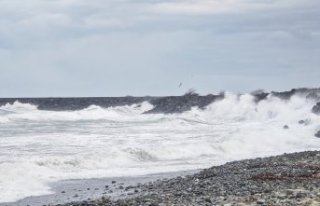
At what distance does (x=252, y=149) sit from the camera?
33062mm

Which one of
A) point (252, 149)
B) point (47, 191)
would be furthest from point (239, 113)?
point (47, 191)

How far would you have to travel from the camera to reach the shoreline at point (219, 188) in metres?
13.4

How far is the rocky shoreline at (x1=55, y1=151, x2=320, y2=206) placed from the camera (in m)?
13.2

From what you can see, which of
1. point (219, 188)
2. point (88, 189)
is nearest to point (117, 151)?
point (88, 189)

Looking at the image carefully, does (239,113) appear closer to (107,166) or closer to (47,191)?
(107,166)

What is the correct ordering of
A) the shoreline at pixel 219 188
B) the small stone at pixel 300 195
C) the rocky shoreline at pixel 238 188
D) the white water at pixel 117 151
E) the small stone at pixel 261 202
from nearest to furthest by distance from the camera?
the small stone at pixel 261 202, the small stone at pixel 300 195, the rocky shoreline at pixel 238 188, the shoreline at pixel 219 188, the white water at pixel 117 151

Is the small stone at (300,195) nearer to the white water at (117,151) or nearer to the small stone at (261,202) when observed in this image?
the small stone at (261,202)

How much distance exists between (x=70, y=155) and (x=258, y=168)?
886 cm

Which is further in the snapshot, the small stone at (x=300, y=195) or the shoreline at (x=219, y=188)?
the shoreline at (x=219, y=188)

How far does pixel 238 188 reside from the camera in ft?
50.0

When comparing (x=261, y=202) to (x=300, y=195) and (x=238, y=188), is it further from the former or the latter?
(x=238, y=188)

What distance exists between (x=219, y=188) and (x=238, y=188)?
0.48 metres

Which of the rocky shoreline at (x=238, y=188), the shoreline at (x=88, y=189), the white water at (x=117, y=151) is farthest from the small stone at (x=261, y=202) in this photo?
the white water at (x=117, y=151)

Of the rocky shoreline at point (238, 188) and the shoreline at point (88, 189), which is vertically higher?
the rocky shoreline at point (238, 188)
